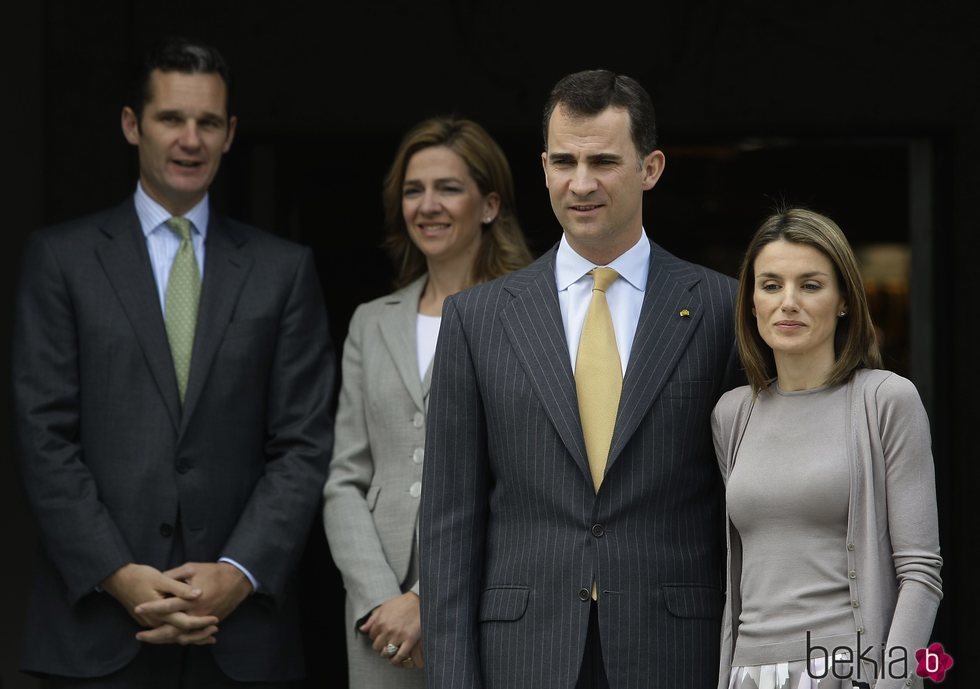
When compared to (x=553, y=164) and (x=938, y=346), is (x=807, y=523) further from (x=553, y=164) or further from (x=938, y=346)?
(x=938, y=346)

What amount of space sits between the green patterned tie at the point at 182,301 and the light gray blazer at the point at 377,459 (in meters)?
0.42

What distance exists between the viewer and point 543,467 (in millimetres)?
3049

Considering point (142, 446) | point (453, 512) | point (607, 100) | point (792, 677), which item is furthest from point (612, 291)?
point (142, 446)

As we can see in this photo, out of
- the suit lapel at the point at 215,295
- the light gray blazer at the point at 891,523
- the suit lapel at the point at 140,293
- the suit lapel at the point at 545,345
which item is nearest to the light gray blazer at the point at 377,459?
the suit lapel at the point at 215,295

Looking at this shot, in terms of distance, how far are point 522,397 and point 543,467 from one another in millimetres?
148

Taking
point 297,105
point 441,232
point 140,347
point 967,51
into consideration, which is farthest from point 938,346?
point 140,347

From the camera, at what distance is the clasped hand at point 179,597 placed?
3.60 metres

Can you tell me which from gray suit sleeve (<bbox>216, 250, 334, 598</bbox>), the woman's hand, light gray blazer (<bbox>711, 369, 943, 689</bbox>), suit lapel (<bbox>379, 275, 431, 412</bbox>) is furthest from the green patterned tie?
light gray blazer (<bbox>711, 369, 943, 689</bbox>)

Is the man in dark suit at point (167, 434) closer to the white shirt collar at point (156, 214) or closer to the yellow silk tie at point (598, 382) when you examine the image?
the white shirt collar at point (156, 214)

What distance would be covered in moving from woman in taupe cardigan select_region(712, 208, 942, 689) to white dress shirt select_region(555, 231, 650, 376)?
8.9 inches

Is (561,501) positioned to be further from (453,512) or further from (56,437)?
(56,437)

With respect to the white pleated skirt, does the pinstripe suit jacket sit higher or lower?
higher

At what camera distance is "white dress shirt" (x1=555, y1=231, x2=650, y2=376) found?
3170mm

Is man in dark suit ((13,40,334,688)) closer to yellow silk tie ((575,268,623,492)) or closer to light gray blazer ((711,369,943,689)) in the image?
yellow silk tie ((575,268,623,492))
